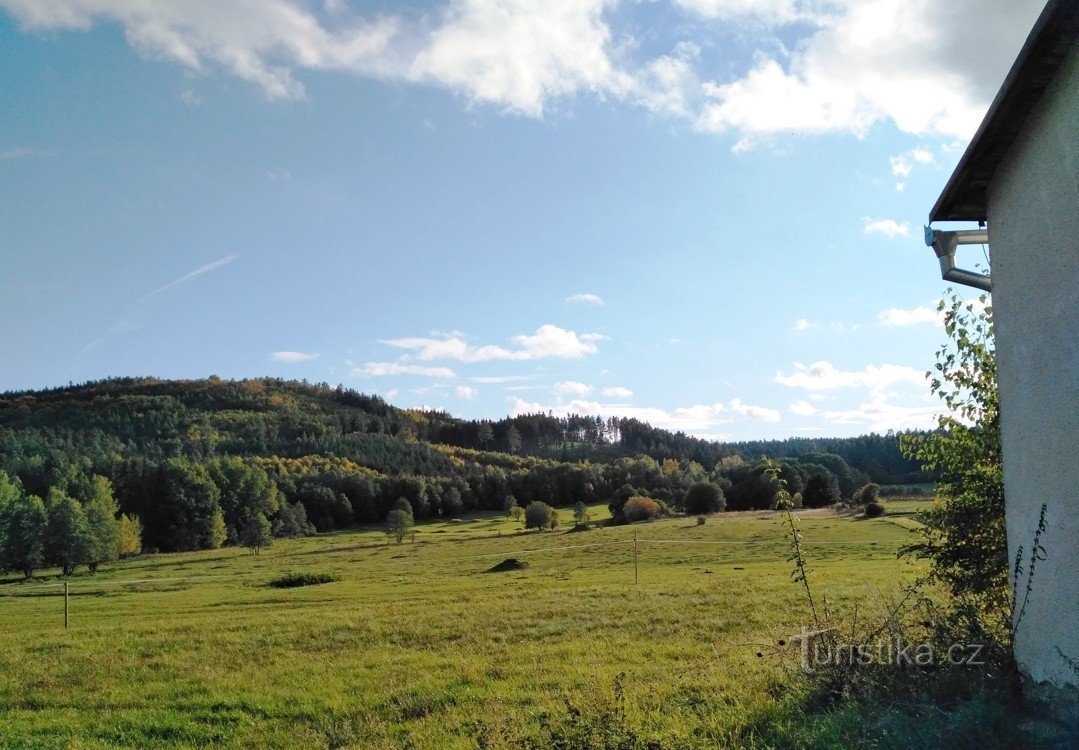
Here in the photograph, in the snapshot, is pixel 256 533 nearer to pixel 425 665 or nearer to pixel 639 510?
pixel 639 510

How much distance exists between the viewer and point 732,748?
6.80 metres

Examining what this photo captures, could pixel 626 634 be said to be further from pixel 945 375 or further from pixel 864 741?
pixel 864 741

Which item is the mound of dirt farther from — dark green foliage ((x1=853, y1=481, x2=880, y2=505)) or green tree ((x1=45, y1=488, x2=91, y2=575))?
green tree ((x1=45, y1=488, x2=91, y2=575))

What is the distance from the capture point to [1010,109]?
670cm

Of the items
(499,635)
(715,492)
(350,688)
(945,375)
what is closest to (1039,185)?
(945,375)

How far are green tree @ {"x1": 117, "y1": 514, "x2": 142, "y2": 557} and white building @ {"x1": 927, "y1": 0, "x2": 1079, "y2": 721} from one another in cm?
9382

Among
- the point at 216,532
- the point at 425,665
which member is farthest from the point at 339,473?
the point at 425,665

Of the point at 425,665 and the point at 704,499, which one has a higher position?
the point at 425,665

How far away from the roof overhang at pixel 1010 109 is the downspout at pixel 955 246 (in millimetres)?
215

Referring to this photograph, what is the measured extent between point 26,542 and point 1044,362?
88.4m

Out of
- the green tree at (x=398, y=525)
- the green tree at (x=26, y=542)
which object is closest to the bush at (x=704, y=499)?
the green tree at (x=398, y=525)

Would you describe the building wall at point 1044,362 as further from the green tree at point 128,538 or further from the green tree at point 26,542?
the green tree at point 128,538

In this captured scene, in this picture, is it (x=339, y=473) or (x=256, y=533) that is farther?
(x=339, y=473)

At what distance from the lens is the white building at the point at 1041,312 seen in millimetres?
6008
